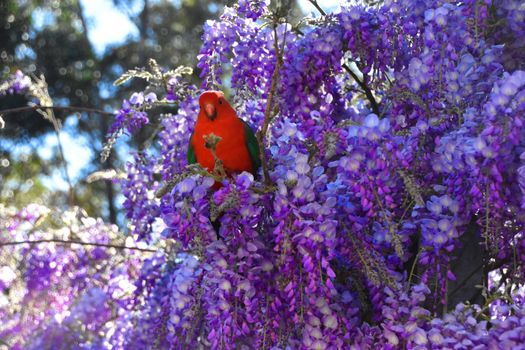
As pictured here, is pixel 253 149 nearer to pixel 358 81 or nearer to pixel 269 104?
pixel 358 81

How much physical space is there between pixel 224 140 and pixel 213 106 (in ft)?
0.46

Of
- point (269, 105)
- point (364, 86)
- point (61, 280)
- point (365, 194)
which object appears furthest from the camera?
point (61, 280)

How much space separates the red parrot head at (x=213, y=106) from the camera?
2426mm

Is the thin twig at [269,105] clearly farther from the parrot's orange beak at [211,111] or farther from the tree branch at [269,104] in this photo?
the parrot's orange beak at [211,111]

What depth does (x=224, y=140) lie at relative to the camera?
235 cm

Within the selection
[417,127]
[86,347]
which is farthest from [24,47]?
[417,127]

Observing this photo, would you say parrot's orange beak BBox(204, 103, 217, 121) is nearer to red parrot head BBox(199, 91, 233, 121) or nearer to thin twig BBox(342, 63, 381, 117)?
red parrot head BBox(199, 91, 233, 121)

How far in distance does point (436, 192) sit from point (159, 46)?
9.56 metres

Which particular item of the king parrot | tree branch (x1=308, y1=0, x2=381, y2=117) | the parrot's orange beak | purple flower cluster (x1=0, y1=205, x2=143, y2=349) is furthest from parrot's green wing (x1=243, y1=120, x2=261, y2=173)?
purple flower cluster (x1=0, y1=205, x2=143, y2=349)

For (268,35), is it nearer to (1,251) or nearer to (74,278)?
(74,278)

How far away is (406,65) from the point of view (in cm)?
259

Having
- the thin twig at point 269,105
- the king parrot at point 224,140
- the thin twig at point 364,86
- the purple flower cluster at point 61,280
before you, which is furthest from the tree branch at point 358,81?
the purple flower cluster at point 61,280

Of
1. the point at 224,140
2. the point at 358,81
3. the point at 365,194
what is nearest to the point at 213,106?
the point at 224,140

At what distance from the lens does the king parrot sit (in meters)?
2.35
